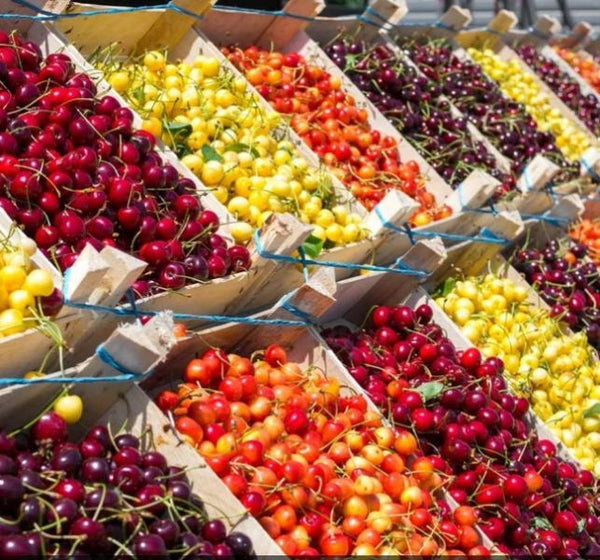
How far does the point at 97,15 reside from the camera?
11.5 ft

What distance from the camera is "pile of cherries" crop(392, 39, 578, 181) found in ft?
18.1

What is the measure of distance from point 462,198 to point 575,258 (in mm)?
1096

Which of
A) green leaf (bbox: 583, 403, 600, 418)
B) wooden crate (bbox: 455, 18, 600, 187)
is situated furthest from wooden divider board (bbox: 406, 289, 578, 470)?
wooden crate (bbox: 455, 18, 600, 187)

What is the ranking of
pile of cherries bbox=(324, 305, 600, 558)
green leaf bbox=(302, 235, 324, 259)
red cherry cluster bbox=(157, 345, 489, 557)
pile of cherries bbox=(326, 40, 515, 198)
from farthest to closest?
pile of cherries bbox=(326, 40, 515, 198) → green leaf bbox=(302, 235, 324, 259) → pile of cherries bbox=(324, 305, 600, 558) → red cherry cluster bbox=(157, 345, 489, 557)

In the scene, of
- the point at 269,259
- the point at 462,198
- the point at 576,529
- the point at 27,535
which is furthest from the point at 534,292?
the point at 27,535

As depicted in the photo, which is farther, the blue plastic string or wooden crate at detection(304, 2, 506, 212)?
wooden crate at detection(304, 2, 506, 212)

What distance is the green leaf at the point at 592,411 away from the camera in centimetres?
372

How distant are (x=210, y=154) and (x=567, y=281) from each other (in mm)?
2061

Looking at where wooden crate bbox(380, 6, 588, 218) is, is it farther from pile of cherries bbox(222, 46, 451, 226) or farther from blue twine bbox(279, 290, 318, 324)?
blue twine bbox(279, 290, 318, 324)

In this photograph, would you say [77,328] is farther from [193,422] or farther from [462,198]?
[462,198]

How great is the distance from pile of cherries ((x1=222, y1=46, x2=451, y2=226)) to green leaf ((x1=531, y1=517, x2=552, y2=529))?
5.08 ft

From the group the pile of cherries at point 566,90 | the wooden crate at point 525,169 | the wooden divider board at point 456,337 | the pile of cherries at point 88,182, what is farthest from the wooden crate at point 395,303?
the pile of cherries at point 566,90

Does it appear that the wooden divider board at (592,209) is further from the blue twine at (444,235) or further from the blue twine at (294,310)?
the blue twine at (294,310)

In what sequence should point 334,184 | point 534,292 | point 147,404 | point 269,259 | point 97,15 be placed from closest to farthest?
1. point 147,404
2. point 269,259
3. point 97,15
4. point 334,184
5. point 534,292
